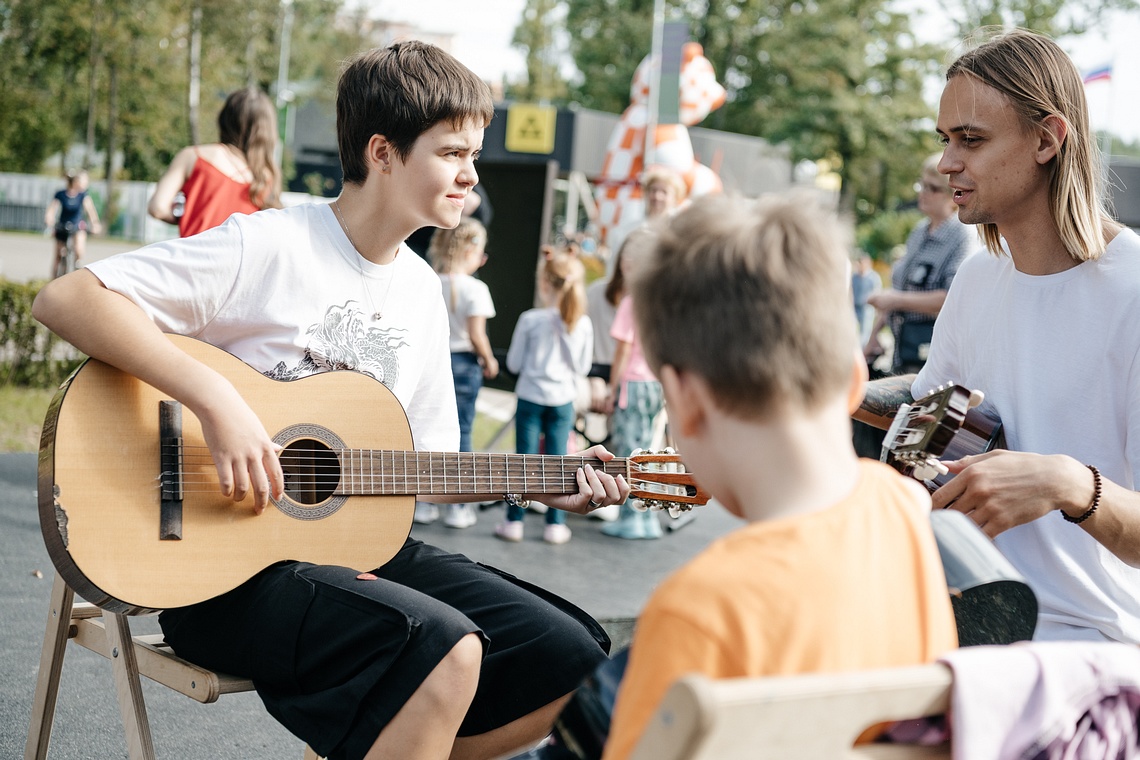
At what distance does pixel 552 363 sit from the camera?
6.35 m

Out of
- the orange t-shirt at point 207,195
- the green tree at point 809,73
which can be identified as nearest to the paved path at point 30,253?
the orange t-shirt at point 207,195

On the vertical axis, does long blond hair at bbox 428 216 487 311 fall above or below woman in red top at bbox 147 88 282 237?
below

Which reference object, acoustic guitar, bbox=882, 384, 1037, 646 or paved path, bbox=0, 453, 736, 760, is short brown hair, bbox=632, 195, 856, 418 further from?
paved path, bbox=0, 453, 736, 760

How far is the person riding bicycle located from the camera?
613 inches

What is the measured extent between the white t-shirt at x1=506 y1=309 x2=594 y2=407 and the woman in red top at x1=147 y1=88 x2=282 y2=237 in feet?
5.58

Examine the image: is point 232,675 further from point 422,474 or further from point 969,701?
point 969,701

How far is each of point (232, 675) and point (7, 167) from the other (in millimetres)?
35771

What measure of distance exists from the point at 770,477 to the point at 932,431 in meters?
0.69

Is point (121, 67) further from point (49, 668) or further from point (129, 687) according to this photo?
point (129, 687)

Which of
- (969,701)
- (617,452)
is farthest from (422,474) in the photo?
(617,452)

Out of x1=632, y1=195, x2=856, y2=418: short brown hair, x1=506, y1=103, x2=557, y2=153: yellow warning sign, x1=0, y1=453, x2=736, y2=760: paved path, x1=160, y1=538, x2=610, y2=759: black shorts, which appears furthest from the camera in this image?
x1=506, y1=103, x2=557, y2=153: yellow warning sign

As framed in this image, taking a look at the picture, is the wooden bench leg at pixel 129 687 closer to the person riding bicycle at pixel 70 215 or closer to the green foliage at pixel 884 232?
the person riding bicycle at pixel 70 215

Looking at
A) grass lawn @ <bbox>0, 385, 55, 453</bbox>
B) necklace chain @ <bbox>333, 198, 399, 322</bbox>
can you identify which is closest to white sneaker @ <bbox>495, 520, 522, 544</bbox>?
grass lawn @ <bbox>0, 385, 55, 453</bbox>

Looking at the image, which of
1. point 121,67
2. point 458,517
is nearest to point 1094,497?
point 458,517
